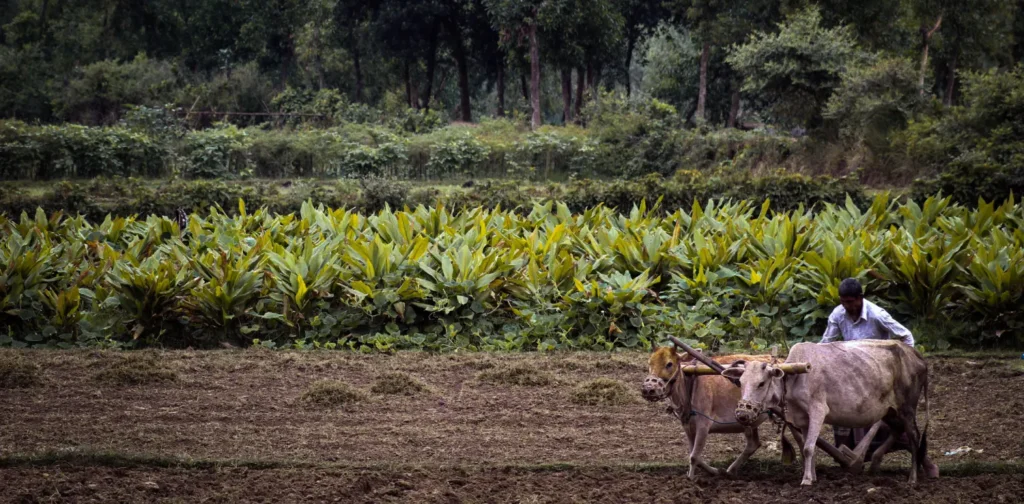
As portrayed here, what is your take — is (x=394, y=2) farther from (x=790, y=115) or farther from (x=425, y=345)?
(x=425, y=345)

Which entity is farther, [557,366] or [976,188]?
[976,188]

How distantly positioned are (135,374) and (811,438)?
17.7ft

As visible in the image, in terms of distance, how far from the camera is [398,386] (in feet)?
26.3

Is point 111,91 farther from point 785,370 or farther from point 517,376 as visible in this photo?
point 785,370

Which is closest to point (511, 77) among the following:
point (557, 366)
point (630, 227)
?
point (630, 227)

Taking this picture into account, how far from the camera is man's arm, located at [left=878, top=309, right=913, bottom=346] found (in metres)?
5.68

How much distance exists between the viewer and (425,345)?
31.2 feet

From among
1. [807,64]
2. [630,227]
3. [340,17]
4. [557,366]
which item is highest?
[340,17]

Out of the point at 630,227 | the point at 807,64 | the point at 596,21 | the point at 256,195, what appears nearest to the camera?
the point at 630,227

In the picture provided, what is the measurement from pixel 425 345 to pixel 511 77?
37.5 metres

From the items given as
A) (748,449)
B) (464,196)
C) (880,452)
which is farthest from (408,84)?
(880,452)

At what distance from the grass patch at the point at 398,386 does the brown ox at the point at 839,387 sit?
131 inches

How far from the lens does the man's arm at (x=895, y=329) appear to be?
5676mm

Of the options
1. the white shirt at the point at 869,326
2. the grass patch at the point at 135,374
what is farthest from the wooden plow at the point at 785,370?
the grass patch at the point at 135,374
